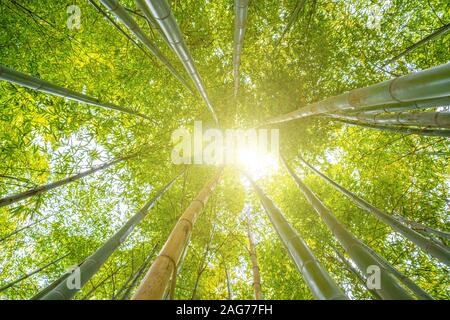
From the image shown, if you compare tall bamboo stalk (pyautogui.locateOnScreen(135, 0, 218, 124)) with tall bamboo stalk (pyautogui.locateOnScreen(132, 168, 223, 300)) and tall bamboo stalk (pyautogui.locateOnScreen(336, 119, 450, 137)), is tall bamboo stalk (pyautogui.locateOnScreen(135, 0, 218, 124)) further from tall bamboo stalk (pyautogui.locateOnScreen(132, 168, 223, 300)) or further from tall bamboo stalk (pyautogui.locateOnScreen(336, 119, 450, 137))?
tall bamboo stalk (pyautogui.locateOnScreen(336, 119, 450, 137))

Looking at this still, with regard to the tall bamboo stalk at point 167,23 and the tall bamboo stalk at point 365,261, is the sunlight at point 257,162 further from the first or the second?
the tall bamboo stalk at point 365,261

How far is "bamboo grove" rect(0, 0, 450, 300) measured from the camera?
11.9 feet

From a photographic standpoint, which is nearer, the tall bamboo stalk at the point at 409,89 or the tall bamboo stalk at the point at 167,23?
the tall bamboo stalk at the point at 409,89

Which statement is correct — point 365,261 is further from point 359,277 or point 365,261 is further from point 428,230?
point 428,230

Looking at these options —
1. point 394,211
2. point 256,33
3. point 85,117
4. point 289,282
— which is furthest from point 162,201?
point 394,211

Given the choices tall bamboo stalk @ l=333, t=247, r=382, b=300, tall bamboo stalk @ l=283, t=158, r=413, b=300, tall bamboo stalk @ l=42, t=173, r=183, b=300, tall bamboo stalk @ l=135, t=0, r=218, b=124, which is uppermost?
tall bamboo stalk @ l=135, t=0, r=218, b=124

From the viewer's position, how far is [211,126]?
538cm

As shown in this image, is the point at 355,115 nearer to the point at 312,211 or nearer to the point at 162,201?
the point at 312,211

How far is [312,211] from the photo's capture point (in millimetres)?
5812

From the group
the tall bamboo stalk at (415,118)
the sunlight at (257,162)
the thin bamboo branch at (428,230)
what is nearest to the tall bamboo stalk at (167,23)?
the tall bamboo stalk at (415,118)

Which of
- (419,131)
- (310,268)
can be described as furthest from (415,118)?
(310,268)

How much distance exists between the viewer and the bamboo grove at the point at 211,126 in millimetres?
3625

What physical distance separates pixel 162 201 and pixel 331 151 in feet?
15.4

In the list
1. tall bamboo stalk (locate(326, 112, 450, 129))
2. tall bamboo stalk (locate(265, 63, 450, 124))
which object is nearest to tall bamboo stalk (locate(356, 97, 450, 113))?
tall bamboo stalk (locate(326, 112, 450, 129))
